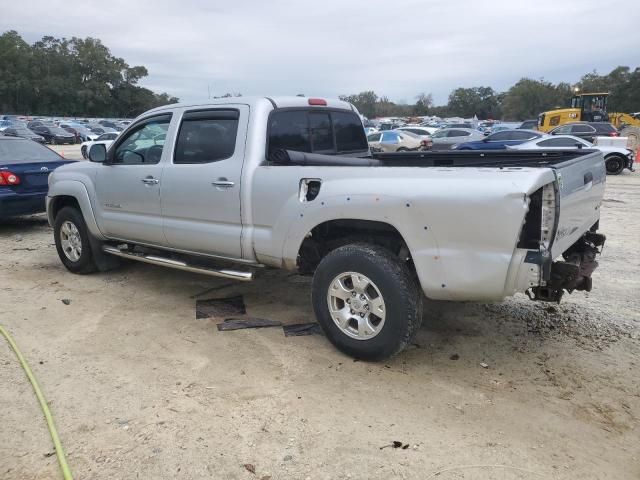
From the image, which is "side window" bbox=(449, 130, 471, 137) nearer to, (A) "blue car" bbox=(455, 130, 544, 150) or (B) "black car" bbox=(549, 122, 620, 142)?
(B) "black car" bbox=(549, 122, 620, 142)

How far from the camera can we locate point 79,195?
229 inches

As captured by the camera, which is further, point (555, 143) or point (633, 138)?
point (633, 138)

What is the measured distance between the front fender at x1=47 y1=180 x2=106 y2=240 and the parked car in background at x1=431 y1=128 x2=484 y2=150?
19.3 meters

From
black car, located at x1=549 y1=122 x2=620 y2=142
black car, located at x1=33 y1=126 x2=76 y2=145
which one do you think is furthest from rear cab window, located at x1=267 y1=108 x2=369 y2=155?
black car, located at x1=33 y1=126 x2=76 y2=145

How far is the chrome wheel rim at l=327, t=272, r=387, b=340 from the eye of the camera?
11.9 ft

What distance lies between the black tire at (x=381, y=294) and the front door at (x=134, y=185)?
2.04 meters

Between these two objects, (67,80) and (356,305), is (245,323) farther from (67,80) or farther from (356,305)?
(67,80)

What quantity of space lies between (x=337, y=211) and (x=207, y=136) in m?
1.62

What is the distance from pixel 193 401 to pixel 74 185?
3626mm

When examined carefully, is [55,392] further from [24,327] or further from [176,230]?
[176,230]

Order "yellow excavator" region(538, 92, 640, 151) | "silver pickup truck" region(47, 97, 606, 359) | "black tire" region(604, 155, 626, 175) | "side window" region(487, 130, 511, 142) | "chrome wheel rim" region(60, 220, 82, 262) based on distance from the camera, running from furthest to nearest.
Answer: "yellow excavator" region(538, 92, 640, 151) → "side window" region(487, 130, 511, 142) → "black tire" region(604, 155, 626, 175) → "chrome wheel rim" region(60, 220, 82, 262) → "silver pickup truck" region(47, 97, 606, 359)

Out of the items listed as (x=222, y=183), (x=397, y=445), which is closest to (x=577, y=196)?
(x=397, y=445)

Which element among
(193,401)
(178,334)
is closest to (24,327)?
(178,334)

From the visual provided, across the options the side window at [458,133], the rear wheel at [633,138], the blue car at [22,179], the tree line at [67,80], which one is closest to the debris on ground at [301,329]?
the blue car at [22,179]
